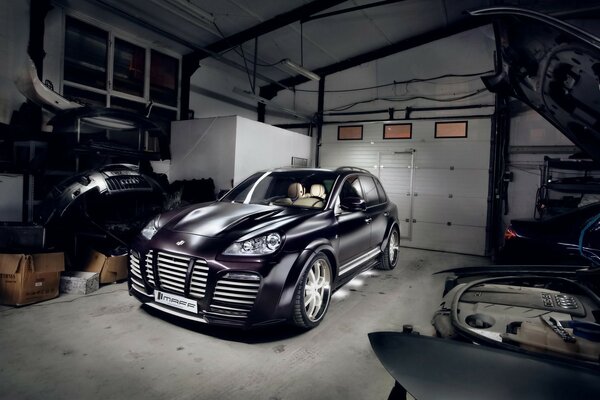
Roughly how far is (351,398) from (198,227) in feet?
5.72

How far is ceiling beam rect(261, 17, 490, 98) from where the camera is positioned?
24.9 feet

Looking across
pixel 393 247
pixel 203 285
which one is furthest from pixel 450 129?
pixel 203 285

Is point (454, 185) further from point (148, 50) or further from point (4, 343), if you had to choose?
point (4, 343)

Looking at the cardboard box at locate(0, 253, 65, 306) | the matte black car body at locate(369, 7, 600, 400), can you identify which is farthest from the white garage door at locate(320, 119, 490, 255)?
the cardboard box at locate(0, 253, 65, 306)

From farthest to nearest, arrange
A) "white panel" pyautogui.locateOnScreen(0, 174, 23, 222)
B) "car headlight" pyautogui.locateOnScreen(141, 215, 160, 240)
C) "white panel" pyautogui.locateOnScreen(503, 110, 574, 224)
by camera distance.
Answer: "white panel" pyautogui.locateOnScreen(503, 110, 574, 224) → "white panel" pyautogui.locateOnScreen(0, 174, 23, 222) → "car headlight" pyautogui.locateOnScreen(141, 215, 160, 240)

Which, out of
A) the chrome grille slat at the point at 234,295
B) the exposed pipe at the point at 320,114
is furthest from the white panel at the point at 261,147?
the chrome grille slat at the point at 234,295

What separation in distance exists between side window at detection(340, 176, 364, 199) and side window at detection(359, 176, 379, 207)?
0.55 ft

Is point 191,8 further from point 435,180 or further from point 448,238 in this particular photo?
point 448,238

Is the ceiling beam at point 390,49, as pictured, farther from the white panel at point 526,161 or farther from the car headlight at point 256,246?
the car headlight at point 256,246

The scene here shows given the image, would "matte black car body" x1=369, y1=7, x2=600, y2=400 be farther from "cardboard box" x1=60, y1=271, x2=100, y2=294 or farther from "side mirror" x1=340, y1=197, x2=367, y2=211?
"cardboard box" x1=60, y1=271, x2=100, y2=294

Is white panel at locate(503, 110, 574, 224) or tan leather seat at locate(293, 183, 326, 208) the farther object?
white panel at locate(503, 110, 574, 224)

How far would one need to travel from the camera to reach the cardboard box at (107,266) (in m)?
4.09

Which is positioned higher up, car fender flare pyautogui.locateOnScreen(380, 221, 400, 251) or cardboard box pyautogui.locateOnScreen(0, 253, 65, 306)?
car fender flare pyautogui.locateOnScreen(380, 221, 400, 251)

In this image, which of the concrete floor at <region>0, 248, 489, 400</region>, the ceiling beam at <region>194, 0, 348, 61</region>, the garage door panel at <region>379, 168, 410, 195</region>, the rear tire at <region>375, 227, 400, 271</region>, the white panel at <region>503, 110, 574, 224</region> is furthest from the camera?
the garage door panel at <region>379, 168, 410, 195</region>
